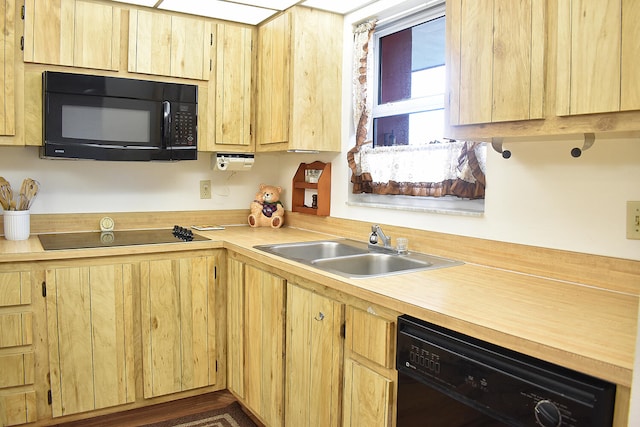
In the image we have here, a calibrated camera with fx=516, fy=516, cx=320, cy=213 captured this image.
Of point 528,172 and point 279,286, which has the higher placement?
point 528,172

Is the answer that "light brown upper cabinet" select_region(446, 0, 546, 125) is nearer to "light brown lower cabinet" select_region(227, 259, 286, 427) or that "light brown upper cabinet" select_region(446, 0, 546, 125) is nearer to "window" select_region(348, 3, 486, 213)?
"window" select_region(348, 3, 486, 213)

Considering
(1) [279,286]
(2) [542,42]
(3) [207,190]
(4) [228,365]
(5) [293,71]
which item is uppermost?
(5) [293,71]

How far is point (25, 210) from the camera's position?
250 centimetres

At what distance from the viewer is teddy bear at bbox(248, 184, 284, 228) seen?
3.14 metres

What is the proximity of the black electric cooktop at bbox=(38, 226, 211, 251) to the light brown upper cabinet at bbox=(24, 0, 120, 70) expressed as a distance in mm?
844

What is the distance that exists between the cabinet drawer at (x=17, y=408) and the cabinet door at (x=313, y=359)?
116 centimetres

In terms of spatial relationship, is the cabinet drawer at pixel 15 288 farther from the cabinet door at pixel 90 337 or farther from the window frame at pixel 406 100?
the window frame at pixel 406 100

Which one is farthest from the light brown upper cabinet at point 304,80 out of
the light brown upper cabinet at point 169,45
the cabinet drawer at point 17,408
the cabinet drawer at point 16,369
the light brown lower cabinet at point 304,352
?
the cabinet drawer at point 17,408

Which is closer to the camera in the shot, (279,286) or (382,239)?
(279,286)

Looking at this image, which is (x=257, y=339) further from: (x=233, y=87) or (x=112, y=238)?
(x=233, y=87)

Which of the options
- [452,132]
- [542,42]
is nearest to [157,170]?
[452,132]

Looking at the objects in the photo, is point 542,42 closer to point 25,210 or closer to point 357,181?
point 357,181

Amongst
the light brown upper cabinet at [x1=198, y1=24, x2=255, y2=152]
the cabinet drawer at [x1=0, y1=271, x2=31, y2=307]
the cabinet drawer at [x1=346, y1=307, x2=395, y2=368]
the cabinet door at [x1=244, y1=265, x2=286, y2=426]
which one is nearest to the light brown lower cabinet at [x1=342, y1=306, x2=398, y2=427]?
the cabinet drawer at [x1=346, y1=307, x2=395, y2=368]

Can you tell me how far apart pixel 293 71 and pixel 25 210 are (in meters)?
1.48
